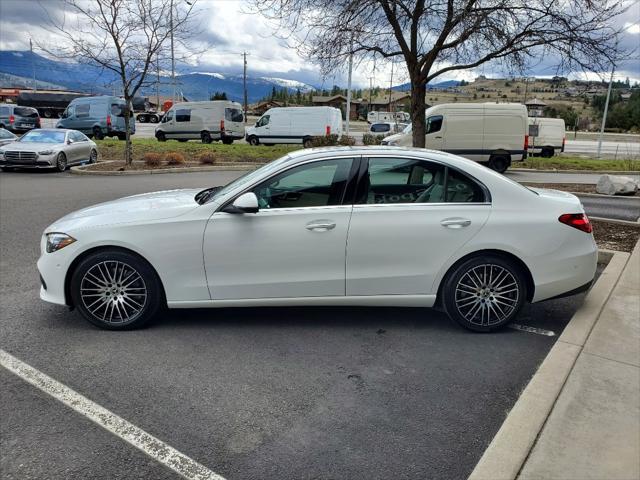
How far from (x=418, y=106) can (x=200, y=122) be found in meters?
21.9

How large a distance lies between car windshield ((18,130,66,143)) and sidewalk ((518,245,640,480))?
16980 millimetres

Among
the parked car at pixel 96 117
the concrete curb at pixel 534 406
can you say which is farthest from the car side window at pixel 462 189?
the parked car at pixel 96 117

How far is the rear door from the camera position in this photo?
14.0 feet

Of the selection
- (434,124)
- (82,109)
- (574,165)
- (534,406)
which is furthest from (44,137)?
(574,165)

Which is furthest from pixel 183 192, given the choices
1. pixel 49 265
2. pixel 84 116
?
pixel 84 116

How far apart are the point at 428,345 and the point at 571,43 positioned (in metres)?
7.53

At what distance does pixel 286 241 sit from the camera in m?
4.23

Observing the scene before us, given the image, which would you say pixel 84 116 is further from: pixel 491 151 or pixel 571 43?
pixel 571 43

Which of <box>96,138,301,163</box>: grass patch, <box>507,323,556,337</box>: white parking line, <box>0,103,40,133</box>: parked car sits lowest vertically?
<box>507,323,556,337</box>: white parking line

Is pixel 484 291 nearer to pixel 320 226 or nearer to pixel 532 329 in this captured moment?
pixel 532 329

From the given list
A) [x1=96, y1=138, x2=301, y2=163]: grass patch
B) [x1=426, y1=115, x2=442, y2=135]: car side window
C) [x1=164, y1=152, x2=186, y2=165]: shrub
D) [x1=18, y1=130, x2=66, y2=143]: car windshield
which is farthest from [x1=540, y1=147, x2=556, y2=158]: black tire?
[x1=18, y1=130, x2=66, y2=143]: car windshield

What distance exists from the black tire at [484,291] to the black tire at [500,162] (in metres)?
17.3

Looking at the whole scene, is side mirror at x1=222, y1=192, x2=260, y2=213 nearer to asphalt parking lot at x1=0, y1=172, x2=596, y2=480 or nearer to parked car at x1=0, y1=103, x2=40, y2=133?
asphalt parking lot at x1=0, y1=172, x2=596, y2=480

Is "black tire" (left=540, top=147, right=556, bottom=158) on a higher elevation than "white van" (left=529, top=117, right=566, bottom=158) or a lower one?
lower
